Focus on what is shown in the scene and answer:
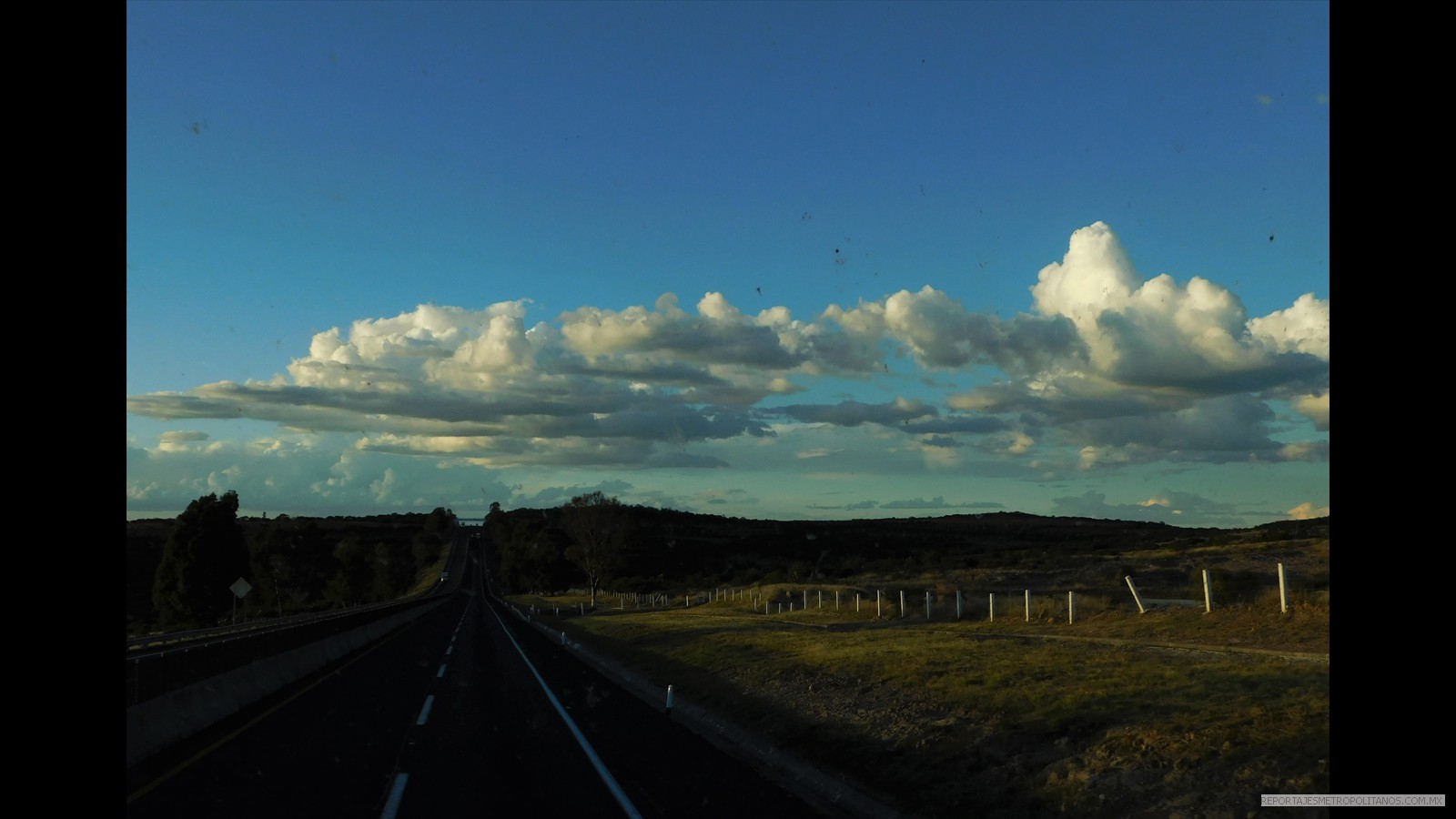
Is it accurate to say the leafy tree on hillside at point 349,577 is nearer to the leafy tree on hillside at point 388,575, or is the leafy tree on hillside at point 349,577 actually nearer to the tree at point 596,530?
the leafy tree on hillside at point 388,575

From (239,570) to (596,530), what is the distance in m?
35.4

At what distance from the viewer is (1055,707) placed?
45.4ft

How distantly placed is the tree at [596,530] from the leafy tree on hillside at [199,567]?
33988mm

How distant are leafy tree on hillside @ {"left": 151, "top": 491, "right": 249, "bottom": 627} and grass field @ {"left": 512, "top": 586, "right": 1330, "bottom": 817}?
74.0m

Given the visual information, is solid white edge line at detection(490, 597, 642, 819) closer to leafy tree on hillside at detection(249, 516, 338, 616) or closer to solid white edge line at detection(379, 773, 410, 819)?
solid white edge line at detection(379, 773, 410, 819)

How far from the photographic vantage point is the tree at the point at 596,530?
341ft

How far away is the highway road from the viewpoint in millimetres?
10469

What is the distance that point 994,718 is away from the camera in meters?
13.9

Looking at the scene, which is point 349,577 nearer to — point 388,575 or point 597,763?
point 388,575

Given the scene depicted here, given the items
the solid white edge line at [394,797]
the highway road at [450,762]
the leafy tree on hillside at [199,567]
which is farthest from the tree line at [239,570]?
the solid white edge line at [394,797]

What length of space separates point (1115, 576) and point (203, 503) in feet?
267
